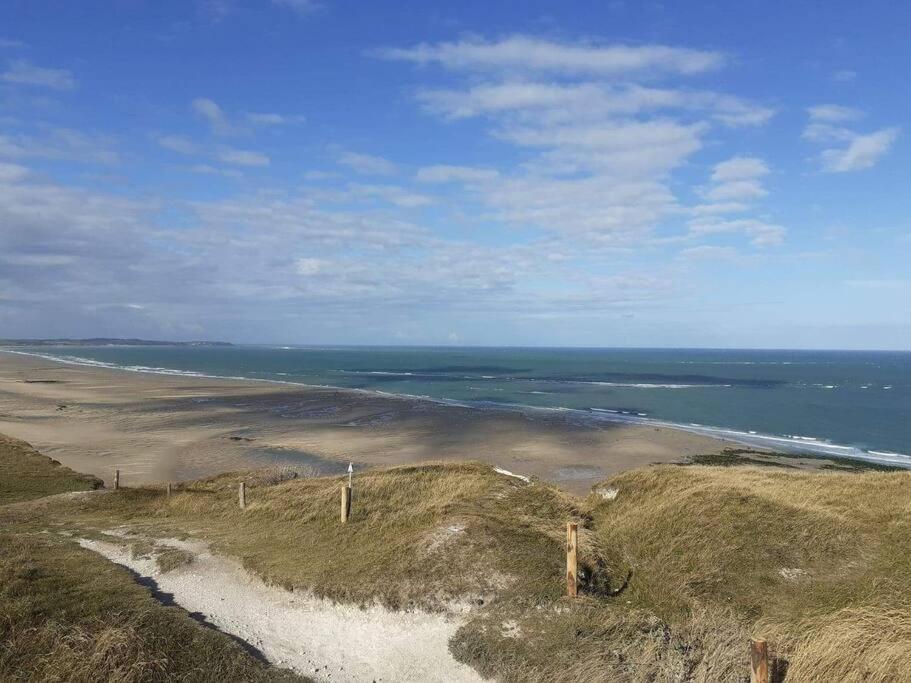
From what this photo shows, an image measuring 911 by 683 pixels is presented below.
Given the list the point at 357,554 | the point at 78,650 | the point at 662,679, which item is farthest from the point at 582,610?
the point at 78,650

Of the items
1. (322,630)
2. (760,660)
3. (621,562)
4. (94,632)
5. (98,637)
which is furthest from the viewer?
(621,562)

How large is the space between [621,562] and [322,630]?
917cm

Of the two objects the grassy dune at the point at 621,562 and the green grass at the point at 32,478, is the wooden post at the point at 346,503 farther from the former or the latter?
the green grass at the point at 32,478

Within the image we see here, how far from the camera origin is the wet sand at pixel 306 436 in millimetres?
45000

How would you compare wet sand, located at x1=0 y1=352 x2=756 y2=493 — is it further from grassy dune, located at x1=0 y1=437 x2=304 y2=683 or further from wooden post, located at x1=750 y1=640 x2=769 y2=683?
wooden post, located at x1=750 y1=640 x2=769 y2=683

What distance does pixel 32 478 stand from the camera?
35.3 meters

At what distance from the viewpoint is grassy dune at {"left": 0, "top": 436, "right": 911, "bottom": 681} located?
499 inches

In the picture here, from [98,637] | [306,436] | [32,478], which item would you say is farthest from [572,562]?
[306,436]

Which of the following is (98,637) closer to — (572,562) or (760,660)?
(572,562)

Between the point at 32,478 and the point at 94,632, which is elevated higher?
the point at 94,632

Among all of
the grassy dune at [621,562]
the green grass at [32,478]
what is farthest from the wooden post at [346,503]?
the green grass at [32,478]

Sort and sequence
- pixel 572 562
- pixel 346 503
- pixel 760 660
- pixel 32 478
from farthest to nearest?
pixel 32 478, pixel 346 503, pixel 572 562, pixel 760 660

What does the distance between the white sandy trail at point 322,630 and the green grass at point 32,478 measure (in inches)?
797

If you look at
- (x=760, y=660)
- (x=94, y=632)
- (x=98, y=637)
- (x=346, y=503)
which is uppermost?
(x=760, y=660)
